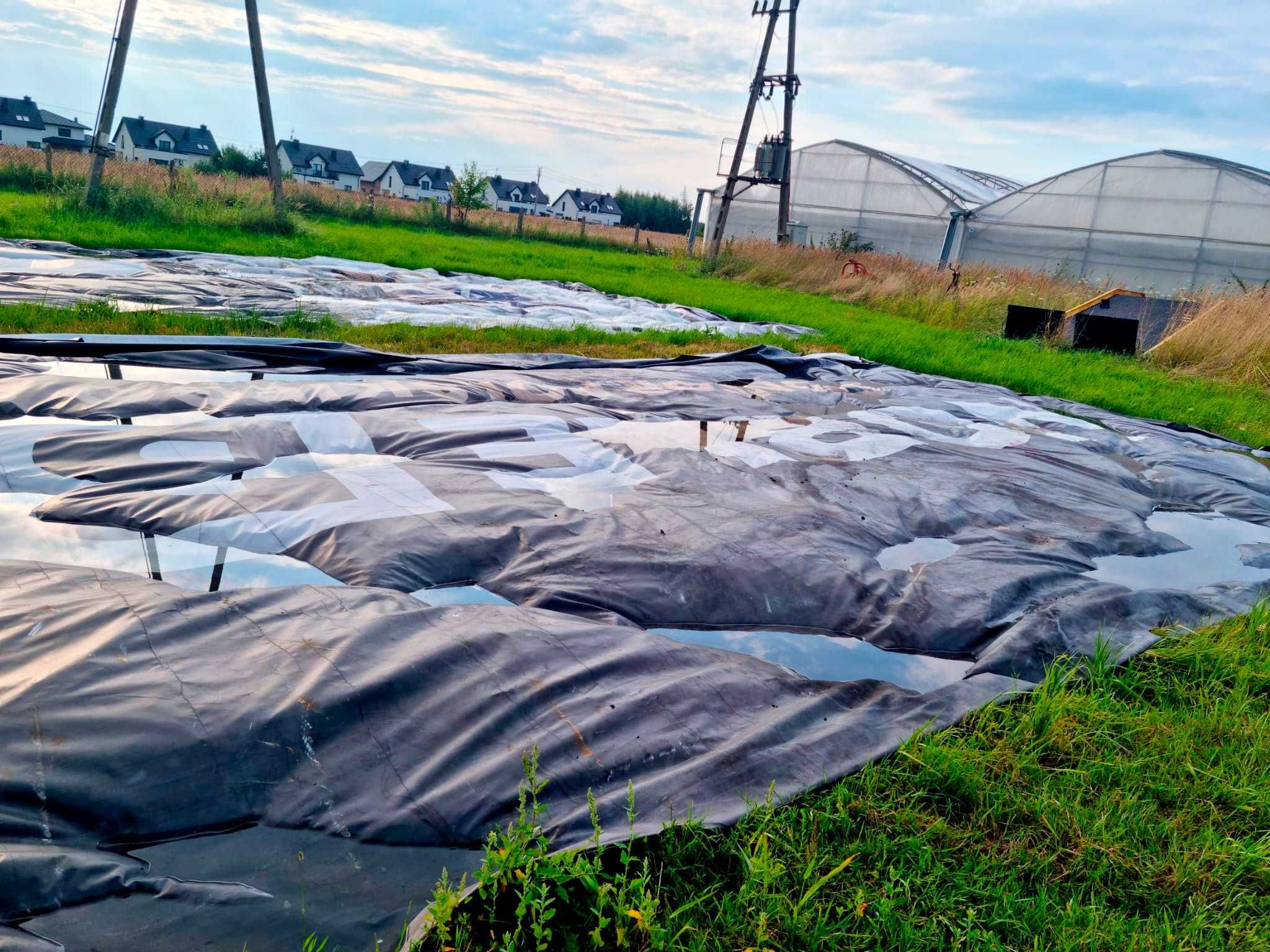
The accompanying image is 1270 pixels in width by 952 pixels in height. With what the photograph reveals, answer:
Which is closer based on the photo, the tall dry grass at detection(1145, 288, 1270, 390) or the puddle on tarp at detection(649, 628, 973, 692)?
the puddle on tarp at detection(649, 628, 973, 692)

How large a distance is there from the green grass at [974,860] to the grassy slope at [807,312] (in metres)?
4.61

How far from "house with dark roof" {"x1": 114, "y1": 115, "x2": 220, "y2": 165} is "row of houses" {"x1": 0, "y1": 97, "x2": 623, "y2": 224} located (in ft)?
0.13

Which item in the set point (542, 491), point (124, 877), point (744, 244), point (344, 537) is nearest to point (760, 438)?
point (542, 491)

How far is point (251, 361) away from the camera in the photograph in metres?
4.04

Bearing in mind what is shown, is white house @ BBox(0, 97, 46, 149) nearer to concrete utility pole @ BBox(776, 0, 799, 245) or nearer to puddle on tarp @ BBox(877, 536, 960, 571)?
concrete utility pole @ BBox(776, 0, 799, 245)

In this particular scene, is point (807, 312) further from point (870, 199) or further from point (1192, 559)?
point (870, 199)

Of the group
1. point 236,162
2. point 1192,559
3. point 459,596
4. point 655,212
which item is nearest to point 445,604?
point 459,596

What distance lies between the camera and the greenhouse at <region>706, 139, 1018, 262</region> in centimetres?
1716

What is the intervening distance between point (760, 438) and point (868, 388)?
6.01ft

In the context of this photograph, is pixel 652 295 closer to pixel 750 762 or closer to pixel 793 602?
pixel 793 602

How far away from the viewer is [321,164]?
Answer: 59344mm

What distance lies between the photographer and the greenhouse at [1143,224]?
43.0ft

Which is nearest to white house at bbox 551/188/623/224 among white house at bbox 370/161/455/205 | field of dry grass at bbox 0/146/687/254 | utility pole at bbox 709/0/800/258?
white house at bbox 370/161/455/205

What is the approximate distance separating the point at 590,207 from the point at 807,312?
57285 millimetres
